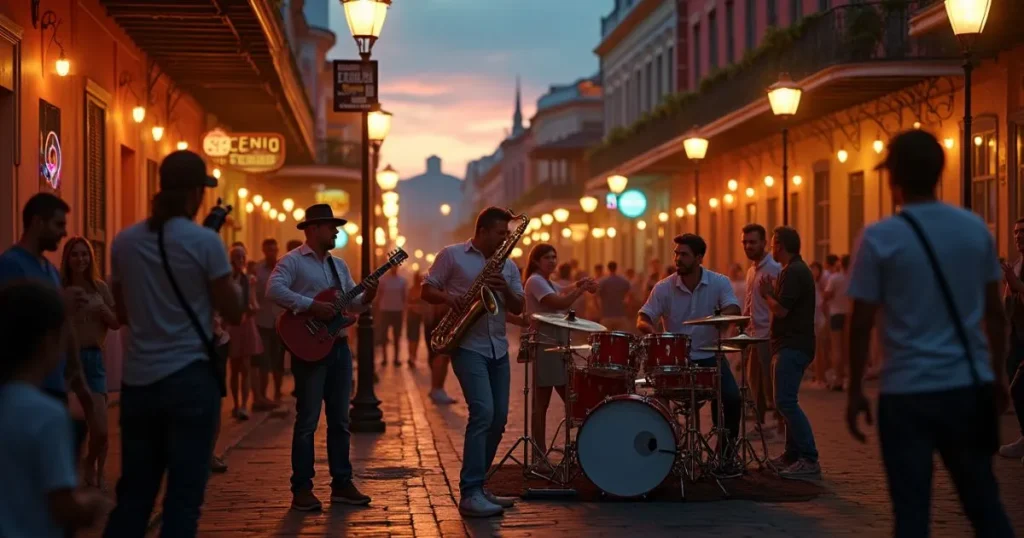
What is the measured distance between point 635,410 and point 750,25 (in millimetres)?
24255

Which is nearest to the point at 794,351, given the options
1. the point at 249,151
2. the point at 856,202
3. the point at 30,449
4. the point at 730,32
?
the point at 30,449

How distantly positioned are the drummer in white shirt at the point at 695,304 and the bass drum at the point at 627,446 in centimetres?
116

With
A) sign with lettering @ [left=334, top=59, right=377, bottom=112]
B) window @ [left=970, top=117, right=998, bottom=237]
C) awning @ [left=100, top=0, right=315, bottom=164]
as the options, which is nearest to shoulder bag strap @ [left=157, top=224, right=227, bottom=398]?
sign with lettering @ [left=334, top=59, right=377, bottom=112]

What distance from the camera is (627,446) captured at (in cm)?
1005

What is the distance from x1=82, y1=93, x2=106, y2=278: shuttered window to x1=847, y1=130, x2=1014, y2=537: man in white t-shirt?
12.4 metres

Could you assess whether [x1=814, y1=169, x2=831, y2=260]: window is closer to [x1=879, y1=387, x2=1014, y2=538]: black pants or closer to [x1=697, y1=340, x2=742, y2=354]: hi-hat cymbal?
[x1=697, y1=340, x2=742, y2=354]: hi-hat cymbal

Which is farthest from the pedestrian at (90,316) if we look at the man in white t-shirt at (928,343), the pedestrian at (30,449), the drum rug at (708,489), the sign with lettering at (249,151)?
the sign with lettering at (249,151)

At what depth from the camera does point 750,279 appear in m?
13.1

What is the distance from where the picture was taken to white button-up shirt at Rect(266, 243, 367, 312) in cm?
938

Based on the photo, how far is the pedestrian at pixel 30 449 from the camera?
414 centimetres

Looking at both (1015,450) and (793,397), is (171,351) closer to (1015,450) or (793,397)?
(793,397)

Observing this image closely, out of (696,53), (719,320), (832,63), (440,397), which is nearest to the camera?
(719,320)

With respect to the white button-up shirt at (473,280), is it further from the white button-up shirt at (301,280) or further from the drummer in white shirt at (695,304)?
the drummer in white shirt at (695,304)

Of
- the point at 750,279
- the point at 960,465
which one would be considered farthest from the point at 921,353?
the point at 750,279
